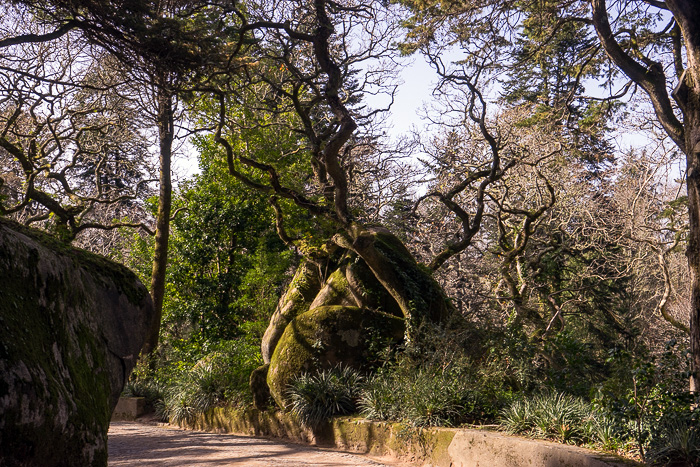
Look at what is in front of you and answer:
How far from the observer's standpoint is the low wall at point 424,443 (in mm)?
5289

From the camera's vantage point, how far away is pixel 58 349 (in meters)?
Result: 4.03

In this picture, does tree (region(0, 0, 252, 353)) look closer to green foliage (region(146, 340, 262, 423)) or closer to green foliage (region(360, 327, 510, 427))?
green foliage (region(360, 327, 510, 427))

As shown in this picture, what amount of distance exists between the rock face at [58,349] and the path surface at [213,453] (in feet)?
7.47

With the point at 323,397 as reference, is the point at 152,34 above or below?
above

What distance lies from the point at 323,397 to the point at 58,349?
204 inches

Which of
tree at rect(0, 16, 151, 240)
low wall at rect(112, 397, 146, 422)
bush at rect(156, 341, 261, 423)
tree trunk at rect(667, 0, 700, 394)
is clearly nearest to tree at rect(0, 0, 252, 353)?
tree at rect(0, 16, 151, 240)

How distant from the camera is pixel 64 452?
Result: 3668 millimetres

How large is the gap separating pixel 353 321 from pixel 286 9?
6087 mm

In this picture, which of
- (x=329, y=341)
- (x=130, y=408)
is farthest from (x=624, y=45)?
(x=130, y=408)

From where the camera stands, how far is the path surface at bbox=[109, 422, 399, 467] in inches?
264

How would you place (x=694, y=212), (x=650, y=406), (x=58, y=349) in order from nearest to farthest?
(x=58, y=349) → (x=650, y=406) → (x=694, y=212)

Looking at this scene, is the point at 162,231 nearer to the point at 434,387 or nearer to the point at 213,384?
the point at 213,384

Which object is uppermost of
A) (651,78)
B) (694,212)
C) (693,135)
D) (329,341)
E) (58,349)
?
(651,78)

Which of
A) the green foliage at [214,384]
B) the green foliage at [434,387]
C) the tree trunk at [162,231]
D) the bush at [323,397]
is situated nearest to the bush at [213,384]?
the green foliage at [214,384]
